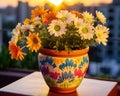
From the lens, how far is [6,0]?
15.6ft

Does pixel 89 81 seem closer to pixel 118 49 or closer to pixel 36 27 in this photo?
pixel 36 27

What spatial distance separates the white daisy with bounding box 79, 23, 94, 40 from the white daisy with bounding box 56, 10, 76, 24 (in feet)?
0.23

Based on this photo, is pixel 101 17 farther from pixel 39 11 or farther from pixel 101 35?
pixel 39 11

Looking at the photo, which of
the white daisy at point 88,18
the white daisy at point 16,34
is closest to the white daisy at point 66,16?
the white daisy at point 88,18

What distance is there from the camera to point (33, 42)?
5.77ft

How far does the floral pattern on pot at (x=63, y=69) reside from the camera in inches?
72.0

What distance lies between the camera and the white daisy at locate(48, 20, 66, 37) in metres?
1.75

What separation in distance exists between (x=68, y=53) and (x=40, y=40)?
0.16m

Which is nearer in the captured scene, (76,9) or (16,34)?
(16,34)

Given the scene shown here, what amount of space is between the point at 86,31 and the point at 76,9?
6.49 ft

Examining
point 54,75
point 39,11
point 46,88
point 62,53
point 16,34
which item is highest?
point 39,11

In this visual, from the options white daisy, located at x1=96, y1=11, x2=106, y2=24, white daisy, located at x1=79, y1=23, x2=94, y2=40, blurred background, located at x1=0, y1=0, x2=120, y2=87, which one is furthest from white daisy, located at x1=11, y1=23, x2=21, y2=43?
blurred background, located at x1=0, y1=0, x2=120, y2=87

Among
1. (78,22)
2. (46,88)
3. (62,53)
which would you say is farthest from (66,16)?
(46,88)

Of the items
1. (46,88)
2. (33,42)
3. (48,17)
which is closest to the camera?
(33,42)
